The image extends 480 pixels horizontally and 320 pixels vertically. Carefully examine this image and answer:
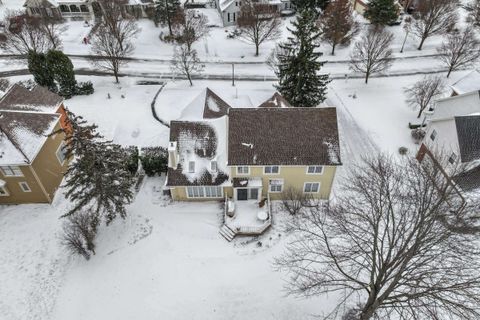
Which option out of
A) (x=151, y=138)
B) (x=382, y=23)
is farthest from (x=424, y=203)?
(x=382, y=23)

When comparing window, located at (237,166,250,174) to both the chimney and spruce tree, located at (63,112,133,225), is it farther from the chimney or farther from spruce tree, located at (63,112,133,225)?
spruce tree, located at (63,112,133,225)

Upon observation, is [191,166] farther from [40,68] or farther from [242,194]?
[40,68]

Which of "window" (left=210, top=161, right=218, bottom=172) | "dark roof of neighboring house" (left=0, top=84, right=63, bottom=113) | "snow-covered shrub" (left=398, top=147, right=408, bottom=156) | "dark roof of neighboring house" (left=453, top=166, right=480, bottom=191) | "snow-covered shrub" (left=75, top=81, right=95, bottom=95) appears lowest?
"snow-covered shrub" (left=398, top=147, right=408, bottom=156)

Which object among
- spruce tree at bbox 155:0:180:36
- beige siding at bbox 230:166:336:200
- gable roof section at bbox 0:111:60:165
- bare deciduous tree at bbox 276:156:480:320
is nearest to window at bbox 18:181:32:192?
gable roof section at bbox 0:111:60:165

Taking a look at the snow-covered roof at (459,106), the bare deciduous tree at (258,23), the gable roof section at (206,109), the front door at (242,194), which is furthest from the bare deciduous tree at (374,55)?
the front door at (242,194)

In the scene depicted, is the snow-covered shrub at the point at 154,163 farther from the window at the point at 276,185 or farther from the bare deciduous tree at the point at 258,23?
the bare deciduous tree at the point at 258,23

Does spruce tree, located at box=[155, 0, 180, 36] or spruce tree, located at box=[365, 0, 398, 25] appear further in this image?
spruce tree, located at box=[155, 0, 180, 36]
